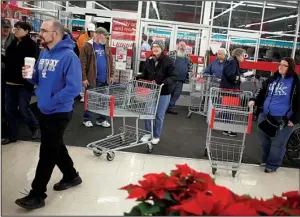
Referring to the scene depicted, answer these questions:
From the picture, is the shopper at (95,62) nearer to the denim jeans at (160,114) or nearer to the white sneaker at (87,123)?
the white sneaker at (87,123)

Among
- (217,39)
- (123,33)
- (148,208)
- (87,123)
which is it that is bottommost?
(87,123)

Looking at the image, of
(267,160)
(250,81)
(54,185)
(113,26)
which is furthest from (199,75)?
(54,185)

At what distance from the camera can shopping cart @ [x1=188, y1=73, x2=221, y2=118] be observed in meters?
7.20

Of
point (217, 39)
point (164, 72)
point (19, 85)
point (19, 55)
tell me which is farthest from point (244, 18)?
point (19, 55)

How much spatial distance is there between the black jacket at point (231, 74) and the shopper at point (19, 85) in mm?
3281

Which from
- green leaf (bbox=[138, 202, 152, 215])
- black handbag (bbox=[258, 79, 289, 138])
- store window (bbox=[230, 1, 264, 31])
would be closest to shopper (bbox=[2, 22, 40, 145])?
green leaf (bbox=[138, 202, 152, 215])

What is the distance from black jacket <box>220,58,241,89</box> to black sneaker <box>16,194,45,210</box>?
4.12m

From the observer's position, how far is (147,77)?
4.77m

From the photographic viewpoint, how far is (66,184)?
124 inches

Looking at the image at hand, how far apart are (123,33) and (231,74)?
13.4 feet

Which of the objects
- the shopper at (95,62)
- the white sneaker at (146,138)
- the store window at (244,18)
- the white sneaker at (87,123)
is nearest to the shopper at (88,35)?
the shopper at (95,62)

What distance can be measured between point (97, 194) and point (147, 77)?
2.19 m

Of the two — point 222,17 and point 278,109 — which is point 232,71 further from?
point 222,17

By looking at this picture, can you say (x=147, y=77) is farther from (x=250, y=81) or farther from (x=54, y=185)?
(x=250, y=81)
